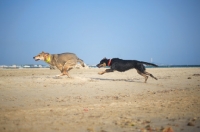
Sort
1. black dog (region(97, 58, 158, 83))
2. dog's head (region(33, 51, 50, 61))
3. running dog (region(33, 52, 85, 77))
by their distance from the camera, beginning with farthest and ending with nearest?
dog's head (region(33, 51, 50, 61)), running dog (region(33, 52, 85, 77)), black dog (region(97, 58, 158, 83))

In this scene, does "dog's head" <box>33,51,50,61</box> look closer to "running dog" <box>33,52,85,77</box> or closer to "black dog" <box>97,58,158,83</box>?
"running dog" <box>33,52,85,77</box>

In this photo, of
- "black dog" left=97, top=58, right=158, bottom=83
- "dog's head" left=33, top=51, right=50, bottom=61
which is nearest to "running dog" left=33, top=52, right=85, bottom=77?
"dog's head" left=33, top=51, right=50, bottom=61

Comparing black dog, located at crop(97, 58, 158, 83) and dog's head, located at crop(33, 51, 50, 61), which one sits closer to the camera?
black dog, located at crop(97, 58, 158, 83)

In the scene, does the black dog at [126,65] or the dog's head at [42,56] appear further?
the dog's head at [42,56]

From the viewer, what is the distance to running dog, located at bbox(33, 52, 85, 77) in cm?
1218

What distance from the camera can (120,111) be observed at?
4.33 metres

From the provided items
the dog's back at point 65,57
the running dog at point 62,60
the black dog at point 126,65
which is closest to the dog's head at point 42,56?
the running dog at point 62,60

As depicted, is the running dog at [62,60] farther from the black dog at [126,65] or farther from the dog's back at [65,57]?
the black dog at [126,65]

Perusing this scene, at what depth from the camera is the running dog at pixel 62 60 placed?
40.0ft

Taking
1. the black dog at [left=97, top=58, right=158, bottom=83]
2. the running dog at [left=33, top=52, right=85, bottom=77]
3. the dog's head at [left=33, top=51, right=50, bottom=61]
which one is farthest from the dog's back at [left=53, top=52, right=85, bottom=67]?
the black dog at [left=97, top=58, right=158, bottom=83]

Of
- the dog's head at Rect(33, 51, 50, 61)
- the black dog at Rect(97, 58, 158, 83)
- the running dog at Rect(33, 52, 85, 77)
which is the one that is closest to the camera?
the black dog at Rect(97, 58, 158, 83)

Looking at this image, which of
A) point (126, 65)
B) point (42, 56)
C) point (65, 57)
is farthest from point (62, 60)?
point (126, 65)

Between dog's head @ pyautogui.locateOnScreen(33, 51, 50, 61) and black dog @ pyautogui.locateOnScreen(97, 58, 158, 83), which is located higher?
dog's head @ pyautogui.locateOnScreen(33, 51, 50, 61)

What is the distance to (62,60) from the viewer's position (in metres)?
12.2
